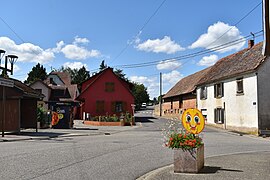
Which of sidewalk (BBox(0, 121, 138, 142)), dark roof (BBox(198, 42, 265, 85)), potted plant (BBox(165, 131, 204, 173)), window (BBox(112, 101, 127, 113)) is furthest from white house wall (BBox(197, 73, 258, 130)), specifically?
potted plant (BBox(165, 131, 204, 173))

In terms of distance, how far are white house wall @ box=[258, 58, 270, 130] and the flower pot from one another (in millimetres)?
19166

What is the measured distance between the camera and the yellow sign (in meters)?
9.38

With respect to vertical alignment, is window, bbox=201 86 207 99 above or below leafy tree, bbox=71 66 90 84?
below

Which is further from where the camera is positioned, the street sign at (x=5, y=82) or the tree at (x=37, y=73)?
the tree at (x=37, y=73)

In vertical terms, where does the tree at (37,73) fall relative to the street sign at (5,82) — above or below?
above

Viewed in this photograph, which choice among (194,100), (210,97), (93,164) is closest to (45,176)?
(93,164)

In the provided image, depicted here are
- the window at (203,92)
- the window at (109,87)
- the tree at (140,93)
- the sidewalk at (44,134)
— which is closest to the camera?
the sidewalk at (44,134)

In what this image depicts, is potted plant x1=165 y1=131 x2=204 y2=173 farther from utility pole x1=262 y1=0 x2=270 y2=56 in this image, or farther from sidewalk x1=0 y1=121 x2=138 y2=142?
sidewalk x1=0 y1=121 x2=138 y2=142

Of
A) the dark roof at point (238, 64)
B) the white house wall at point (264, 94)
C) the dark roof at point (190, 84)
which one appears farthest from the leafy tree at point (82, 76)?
the white house wall at point (264, 94)

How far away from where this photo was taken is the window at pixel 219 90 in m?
32.8

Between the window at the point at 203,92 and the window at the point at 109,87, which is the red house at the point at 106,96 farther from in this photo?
the window at the point at 203,92

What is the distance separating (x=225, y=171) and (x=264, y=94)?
19305 millimetres

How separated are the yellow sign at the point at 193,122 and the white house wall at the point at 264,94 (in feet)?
60.1

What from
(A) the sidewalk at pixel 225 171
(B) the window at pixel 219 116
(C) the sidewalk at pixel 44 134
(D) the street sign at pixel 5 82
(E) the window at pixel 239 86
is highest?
(E) the window at pixel 239 86
